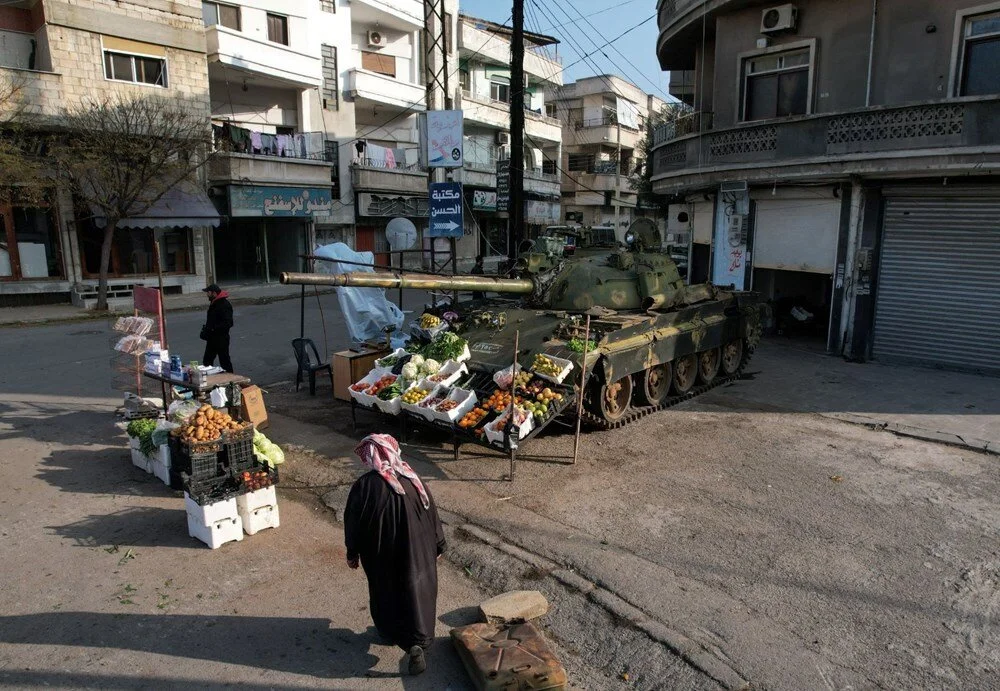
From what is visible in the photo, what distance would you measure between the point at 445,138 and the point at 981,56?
10412 mm

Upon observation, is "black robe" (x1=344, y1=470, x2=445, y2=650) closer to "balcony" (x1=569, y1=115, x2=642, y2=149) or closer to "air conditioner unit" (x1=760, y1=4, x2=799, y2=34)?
"air conditioner unit" (x1=760, y1=4, x2=799, y2=34)

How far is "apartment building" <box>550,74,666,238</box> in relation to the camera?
4466 cm

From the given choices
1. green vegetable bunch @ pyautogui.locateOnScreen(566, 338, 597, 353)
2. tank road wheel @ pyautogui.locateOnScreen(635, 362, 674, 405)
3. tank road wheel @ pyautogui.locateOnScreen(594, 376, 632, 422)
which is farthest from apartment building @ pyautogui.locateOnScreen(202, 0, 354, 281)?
green vegetable bunch @ pyautogui.locateOnScreen(566, 338, 597, 353)

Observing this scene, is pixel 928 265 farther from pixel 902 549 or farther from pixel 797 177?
pixel 902 549

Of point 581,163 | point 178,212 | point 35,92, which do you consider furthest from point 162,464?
point 581,163

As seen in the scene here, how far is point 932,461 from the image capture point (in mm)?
8438

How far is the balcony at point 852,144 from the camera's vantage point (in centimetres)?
1173

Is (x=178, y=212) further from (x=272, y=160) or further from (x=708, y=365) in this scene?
(x=708, y=365)

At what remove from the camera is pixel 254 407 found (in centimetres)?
920

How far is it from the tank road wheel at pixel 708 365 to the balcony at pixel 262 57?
780 inches

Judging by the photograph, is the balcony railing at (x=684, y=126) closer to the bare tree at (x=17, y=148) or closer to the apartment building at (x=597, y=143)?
the bare tree at (x=17, y=148)

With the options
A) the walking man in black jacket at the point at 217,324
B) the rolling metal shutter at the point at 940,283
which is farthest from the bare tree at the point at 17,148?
the rolling metal shutter at the point at 940,283

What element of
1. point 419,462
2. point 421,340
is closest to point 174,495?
point 419,462

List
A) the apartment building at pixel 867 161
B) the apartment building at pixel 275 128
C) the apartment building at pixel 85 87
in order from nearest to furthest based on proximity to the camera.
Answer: the apartment building at pixel 867 161
the apartment building at pixel 85 87
the apartment building at pixel 275 128
